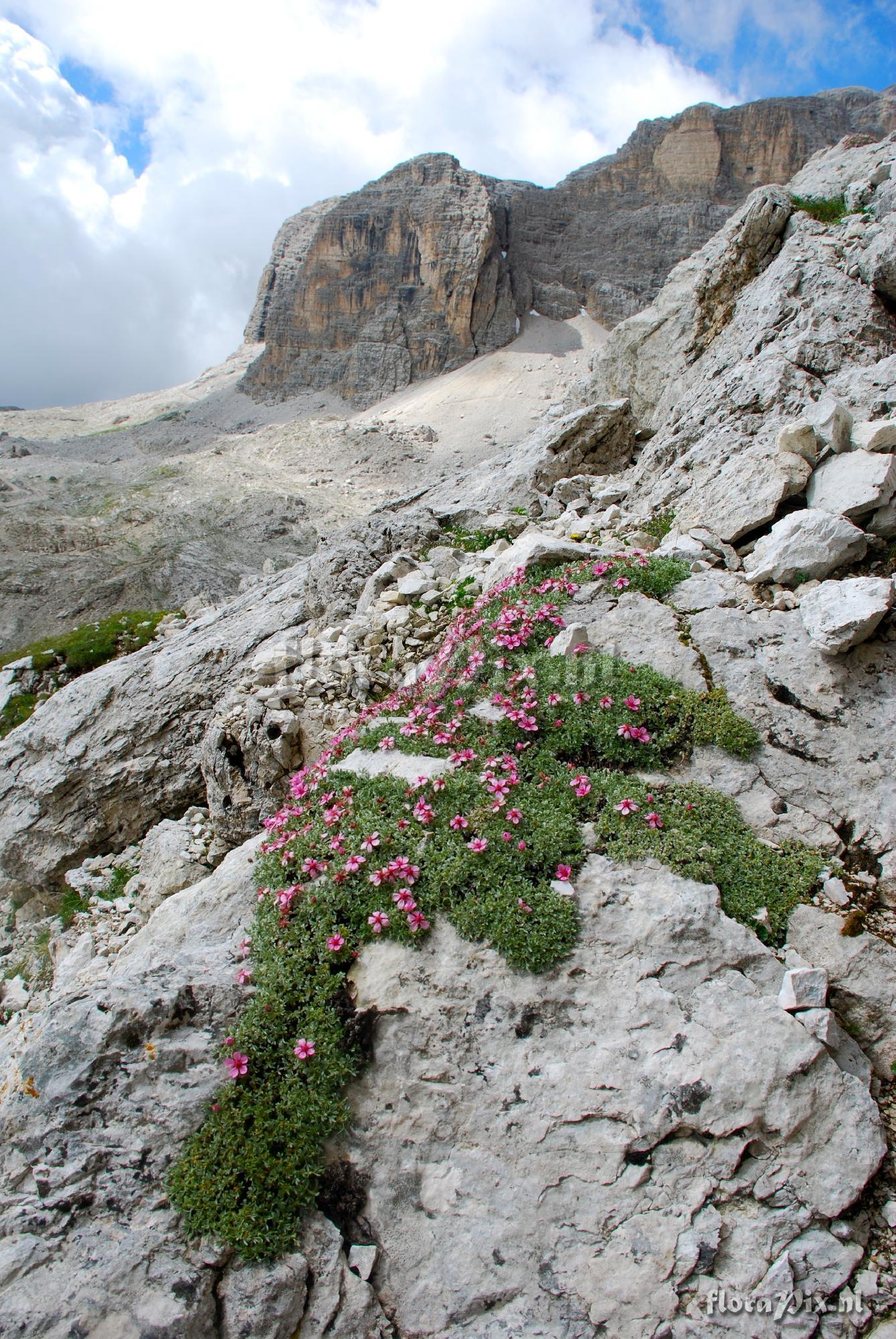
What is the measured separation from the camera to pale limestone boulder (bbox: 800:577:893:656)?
6.82 m

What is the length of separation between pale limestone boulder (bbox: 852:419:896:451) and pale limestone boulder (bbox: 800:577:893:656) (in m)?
2.80

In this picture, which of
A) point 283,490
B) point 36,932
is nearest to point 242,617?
point 36,932

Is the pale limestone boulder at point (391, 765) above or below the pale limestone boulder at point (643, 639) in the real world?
below

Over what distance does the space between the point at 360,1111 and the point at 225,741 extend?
270 inches

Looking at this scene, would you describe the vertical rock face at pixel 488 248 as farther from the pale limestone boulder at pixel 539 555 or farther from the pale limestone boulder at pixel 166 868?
the pale limestone boulder at pixel 539 555

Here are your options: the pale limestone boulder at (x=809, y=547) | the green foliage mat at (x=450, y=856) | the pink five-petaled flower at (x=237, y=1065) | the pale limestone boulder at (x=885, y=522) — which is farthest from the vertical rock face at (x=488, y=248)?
the pink five-petaled flower at (x=237, y=1065)

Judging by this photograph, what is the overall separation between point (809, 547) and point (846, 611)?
4.93 feet

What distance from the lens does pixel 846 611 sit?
6.91 m

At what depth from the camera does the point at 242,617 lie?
16656 mm

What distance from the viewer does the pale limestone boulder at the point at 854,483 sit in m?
8.08

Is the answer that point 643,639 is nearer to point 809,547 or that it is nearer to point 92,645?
point 809,547

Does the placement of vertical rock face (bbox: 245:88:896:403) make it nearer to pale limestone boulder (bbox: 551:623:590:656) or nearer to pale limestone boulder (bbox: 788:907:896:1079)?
pale limestone boulder (bbox: 551:623:590:656)

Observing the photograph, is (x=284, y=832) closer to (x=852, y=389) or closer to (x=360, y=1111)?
(x=360, y=1111)

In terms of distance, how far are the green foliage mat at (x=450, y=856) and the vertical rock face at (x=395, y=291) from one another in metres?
106
